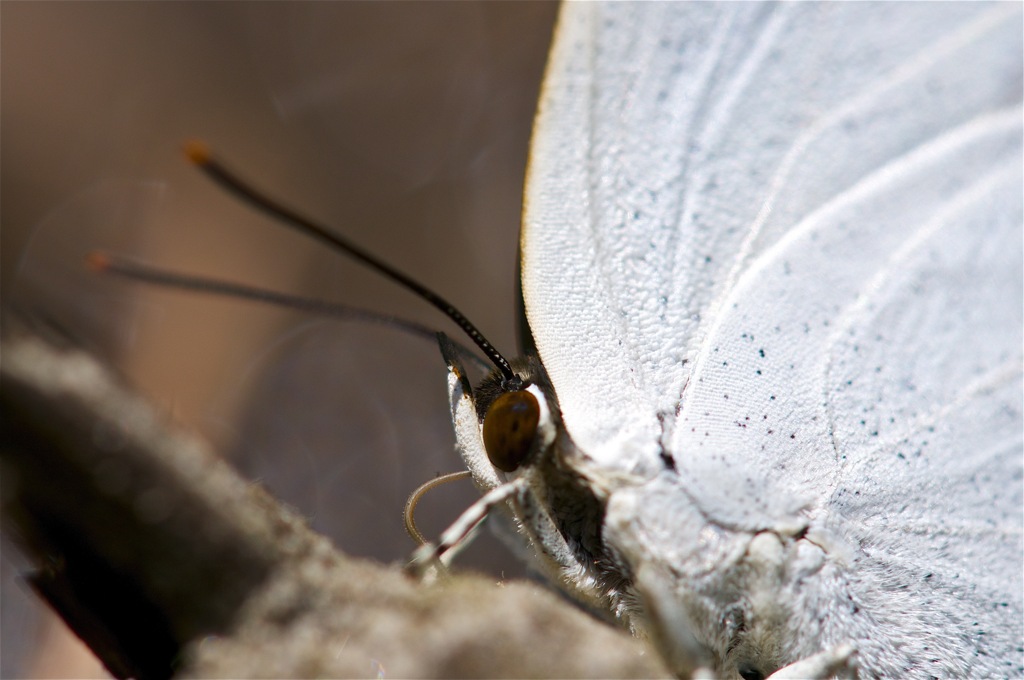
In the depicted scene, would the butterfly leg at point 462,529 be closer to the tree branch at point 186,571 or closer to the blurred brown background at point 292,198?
the tree branch at point 186,571

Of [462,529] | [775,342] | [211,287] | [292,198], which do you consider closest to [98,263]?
[211,287]

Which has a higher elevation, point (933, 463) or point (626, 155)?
point (626, 155)

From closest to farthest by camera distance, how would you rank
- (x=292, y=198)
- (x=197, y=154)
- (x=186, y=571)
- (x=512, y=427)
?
(x=186, y=571) < (x=197, y=154) < (x=512, y=427) < (x=292, y=198)

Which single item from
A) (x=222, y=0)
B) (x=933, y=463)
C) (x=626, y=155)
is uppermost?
(x=222, y=0)

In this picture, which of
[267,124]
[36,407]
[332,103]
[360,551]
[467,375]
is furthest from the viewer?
[332,103]

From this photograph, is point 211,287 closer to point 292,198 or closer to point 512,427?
point 512,427

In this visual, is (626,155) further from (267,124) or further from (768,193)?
(267,124)

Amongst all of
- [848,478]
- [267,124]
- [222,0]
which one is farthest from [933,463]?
[222,0]

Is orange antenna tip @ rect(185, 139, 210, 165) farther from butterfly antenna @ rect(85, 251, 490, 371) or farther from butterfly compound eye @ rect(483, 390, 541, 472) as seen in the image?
butterfly compound eye @ rect(483, 390, 541, 472)
